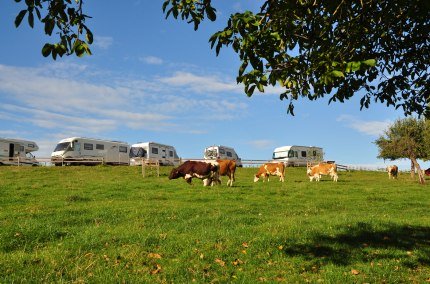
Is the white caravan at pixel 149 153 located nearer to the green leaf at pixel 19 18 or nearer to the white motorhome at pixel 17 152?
the white motorhome at pixel 17 152

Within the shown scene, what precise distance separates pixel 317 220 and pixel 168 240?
5.50 m

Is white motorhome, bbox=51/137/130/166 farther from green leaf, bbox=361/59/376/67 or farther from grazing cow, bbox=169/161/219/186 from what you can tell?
green leaf, bbox=361/59/376/67

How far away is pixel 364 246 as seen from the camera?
9688 mm

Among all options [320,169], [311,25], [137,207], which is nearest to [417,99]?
[311,25]

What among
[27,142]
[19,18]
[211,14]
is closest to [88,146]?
[27,142]

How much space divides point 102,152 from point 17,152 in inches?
387

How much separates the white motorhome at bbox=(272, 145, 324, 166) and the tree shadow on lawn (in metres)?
45.9

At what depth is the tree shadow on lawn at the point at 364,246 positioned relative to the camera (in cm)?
871

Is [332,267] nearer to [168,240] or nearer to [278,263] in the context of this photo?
[278,263]

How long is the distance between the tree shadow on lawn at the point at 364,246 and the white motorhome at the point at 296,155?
45878 mm

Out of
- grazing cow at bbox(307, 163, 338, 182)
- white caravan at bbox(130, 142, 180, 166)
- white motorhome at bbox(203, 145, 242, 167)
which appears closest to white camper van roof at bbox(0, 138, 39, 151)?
white caravan at bbox(130, 142, 180, 166)

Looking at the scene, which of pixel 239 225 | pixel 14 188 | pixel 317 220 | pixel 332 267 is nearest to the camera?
pixel 332 267

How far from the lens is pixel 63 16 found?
203 inches

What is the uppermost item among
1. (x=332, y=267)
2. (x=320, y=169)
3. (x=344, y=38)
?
(x=344, y=38)
